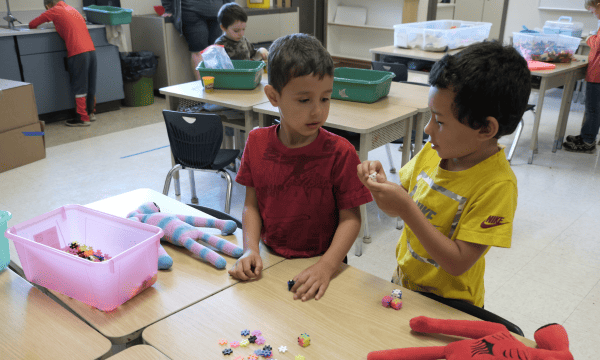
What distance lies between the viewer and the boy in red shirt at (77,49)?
432 centimetres

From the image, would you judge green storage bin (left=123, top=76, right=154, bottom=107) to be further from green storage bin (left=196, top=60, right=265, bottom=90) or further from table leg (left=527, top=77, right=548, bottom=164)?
table leg (left=527, top=77, right=548, bottom=164)

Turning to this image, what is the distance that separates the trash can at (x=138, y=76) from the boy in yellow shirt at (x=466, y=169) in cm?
461

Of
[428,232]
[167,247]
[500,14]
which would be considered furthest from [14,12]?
[500,14]

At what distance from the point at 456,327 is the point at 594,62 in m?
3.63

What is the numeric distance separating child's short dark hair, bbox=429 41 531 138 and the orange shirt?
10.8 ft

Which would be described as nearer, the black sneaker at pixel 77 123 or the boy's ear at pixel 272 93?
the boy's ear at pixel 272 93

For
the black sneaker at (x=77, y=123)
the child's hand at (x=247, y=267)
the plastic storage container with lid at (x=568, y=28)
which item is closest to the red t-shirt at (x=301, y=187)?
the child's hand at (x=247, y=267)

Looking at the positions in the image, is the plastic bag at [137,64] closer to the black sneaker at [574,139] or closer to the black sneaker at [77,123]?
the black sneaker at [77,123]

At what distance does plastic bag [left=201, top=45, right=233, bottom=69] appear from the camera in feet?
9.62

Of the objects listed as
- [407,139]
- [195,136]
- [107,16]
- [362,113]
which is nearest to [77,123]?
[107,16]

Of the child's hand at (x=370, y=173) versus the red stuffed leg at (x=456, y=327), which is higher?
the child's hand at (x=370, y=173)

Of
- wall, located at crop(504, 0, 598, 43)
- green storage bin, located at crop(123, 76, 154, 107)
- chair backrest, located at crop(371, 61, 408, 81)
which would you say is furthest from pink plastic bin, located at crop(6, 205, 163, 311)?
wall, located at crop(504, 0, 598, 43)

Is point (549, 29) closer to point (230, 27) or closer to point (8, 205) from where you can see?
point (230, 27)

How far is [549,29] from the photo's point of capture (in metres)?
4.46
